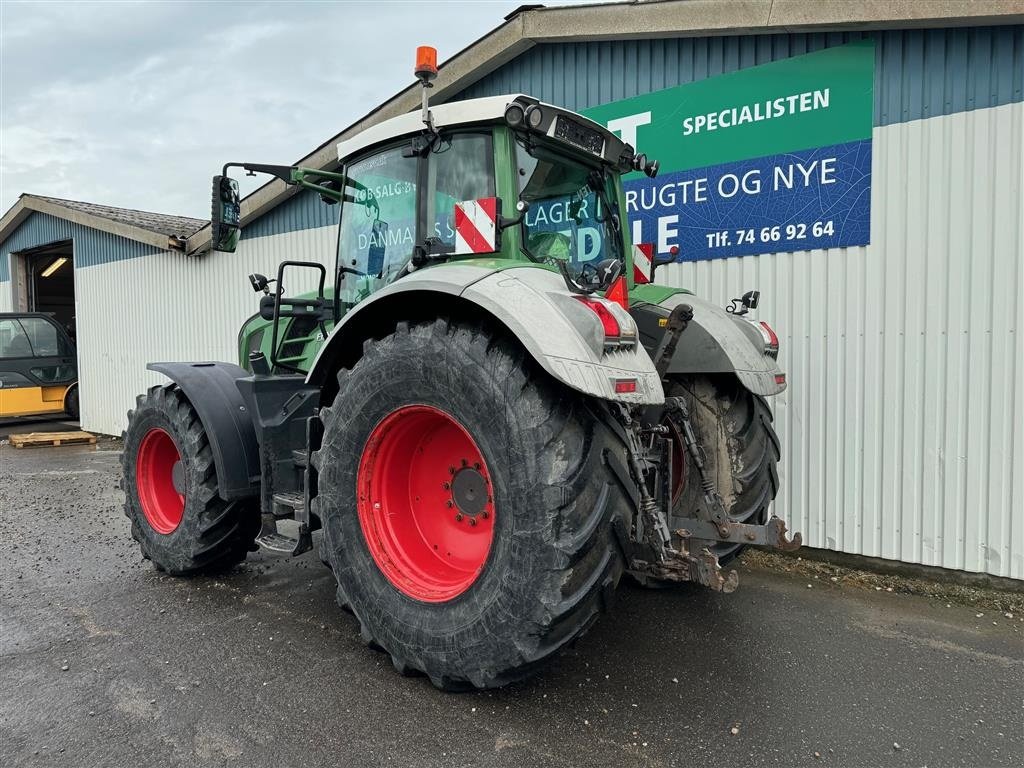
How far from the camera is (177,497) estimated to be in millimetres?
4621

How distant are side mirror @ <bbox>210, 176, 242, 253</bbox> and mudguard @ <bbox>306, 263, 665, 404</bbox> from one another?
1.45 metres

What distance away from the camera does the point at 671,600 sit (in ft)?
13.0

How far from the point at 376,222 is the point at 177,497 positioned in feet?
7.88

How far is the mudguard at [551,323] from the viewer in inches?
94.4

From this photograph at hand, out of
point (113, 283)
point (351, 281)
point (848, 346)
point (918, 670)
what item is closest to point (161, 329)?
point (113, 283)

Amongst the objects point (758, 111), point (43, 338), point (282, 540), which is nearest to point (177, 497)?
point (282, 540)

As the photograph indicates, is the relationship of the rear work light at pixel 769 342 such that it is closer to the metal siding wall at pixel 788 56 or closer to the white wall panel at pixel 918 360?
the white wall panel at pixel 918 360

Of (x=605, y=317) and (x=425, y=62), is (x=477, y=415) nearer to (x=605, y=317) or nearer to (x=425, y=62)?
(x=605, y=317)

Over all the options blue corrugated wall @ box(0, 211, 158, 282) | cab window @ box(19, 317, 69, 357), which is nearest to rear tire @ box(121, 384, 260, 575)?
blue corrugated wall @ box(0, 211, 158, 282)

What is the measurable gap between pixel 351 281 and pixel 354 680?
79.9 inches

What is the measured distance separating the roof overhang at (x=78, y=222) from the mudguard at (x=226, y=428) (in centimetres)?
700

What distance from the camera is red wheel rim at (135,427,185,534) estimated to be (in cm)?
450

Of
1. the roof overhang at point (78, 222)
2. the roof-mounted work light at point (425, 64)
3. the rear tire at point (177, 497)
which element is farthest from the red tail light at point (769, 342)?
the roof overhang at point (78, 222)

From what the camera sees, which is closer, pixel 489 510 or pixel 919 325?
pixel 489 510
